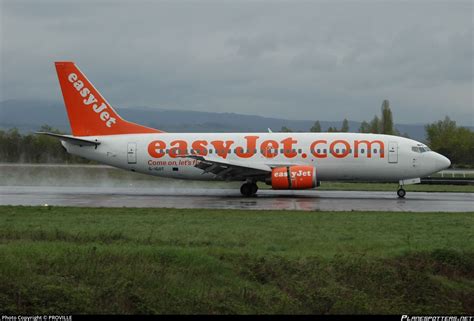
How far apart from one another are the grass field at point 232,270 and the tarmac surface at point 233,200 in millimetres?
8962

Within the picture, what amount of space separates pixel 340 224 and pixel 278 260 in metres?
5.78

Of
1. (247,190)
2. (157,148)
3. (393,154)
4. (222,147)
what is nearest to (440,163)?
(393,154)

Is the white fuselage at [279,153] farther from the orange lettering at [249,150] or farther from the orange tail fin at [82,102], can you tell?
the orange tail fin at [82,102]

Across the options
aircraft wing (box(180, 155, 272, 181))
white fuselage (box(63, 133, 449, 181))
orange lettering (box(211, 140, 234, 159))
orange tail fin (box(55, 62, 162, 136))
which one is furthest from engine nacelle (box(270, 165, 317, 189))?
orange tail fin (box(55, 62, 162, 136))

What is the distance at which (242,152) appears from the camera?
110 feet

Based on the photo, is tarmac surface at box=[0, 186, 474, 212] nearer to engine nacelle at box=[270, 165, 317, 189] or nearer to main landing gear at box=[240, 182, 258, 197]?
main landing gear at box=[240, 182, 258, 197]

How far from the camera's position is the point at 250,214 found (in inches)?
844

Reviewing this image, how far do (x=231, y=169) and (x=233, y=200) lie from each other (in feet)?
9.25

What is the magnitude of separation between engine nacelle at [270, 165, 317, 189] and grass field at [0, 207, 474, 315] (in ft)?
45.5

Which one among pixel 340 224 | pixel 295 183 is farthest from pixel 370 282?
pixel 295 183

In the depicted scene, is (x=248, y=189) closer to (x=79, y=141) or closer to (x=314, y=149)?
(x=314, y=149)

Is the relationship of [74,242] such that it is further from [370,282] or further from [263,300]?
[370,282]

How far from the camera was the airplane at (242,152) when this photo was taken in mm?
32344

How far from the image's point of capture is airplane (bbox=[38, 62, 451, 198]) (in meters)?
32.3
